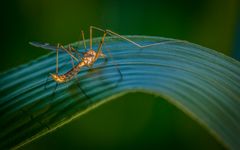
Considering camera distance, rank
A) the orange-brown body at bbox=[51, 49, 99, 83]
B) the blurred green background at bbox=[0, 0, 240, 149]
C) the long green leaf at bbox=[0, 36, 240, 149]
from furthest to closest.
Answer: the orange-brown body at bbox=[51, 49, 99, 83], the blurred green background at bbox=[0, 0, 240, 149], the long green leaf at bbox=[0, 36, 240, 149]

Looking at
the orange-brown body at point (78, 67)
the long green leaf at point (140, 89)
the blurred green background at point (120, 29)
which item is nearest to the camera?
the long green leaf at point (140, 89)

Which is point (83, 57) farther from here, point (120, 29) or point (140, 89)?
point (140, 89)

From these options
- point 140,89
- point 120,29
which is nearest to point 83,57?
point 120,29

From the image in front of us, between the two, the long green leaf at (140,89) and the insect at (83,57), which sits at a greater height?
the insect at (83,57)

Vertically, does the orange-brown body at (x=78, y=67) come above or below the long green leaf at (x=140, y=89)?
above

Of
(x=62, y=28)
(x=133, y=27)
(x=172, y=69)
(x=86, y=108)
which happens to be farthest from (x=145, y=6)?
(x=86, y=108)

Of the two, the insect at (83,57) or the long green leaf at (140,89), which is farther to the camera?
the insect at (83,57)

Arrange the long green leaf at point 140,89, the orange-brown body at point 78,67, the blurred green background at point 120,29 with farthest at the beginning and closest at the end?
the orange-brown body at point 78,67 < the blurred green background at point 120,29 < the long green leaf at point 140,89
